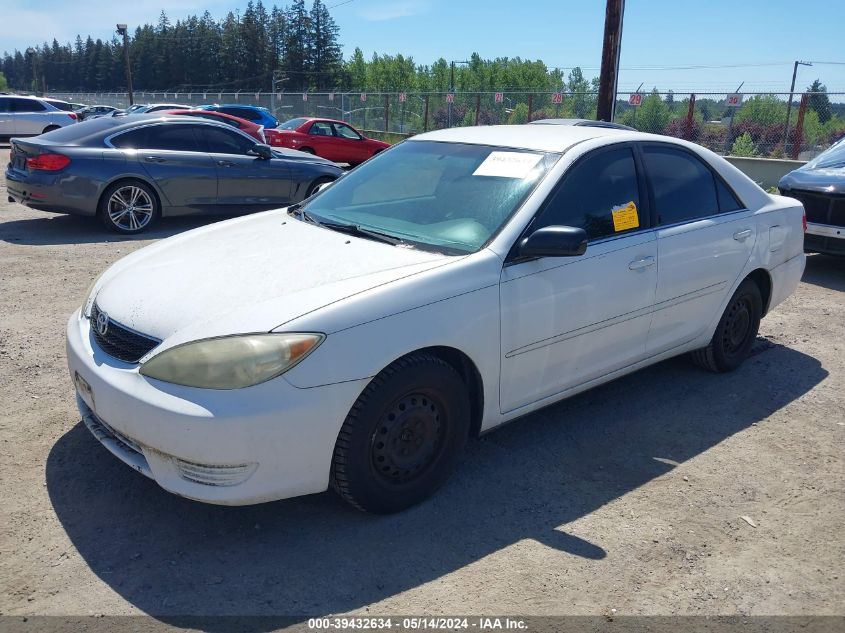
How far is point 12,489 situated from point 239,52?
104395mm

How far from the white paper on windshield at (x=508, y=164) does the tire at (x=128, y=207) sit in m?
6.57

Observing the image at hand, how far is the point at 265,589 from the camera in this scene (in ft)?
9.39

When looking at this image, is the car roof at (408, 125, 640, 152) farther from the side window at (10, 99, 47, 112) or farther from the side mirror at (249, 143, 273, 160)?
the side window at (10, 99, 47, 112)

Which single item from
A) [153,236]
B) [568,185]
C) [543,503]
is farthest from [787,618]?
[153,236]

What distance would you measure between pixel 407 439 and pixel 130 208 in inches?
287

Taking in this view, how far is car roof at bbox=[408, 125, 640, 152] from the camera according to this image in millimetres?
4184

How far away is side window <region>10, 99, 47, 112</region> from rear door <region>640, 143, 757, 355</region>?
24.5 m

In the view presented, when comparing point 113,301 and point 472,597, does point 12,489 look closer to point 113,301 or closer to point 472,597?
point 113,301

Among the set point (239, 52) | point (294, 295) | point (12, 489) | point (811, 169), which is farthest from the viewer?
point (239, 52)

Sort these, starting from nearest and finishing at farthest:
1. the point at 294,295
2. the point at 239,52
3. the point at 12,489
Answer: the point at 294,295 → the point at 12,489 → the point at 239,52

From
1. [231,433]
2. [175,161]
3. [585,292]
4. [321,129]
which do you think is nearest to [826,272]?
[585,292]

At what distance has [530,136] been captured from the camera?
438 cm

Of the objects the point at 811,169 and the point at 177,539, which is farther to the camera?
the point at 811,169

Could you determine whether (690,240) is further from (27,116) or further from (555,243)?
(27,116)
